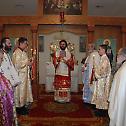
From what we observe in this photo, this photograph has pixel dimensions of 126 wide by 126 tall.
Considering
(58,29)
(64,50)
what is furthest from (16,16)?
(64,50)

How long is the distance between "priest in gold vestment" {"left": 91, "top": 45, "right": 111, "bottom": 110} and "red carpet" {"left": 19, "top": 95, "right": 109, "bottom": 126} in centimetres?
34

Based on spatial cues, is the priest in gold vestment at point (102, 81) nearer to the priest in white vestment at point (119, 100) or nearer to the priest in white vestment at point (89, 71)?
the priest in white vestment at point (89, 71)

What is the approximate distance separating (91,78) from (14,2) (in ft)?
10.6

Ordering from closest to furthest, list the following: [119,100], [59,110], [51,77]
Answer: [119,100] < [59,110] < [51,77]

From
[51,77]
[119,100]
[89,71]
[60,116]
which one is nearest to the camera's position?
[119,100]

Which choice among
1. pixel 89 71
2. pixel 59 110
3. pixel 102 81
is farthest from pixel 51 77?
pixel 102 81

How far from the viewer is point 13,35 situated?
947cm

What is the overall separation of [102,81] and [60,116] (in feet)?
3.72

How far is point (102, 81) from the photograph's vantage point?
21.6ft

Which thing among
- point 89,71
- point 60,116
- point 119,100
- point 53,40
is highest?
point 53,40

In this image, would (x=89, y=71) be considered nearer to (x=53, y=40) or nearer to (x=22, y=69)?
(x=22, y=69)

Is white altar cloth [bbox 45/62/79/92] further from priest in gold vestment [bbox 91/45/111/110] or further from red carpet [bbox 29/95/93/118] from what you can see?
priest in gold vestment [bbox 91/45/111/110]

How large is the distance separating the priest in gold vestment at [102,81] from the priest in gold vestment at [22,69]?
145cm

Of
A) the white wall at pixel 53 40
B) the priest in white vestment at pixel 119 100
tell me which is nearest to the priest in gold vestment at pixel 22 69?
the priest in white vestment at pixel 119 100
